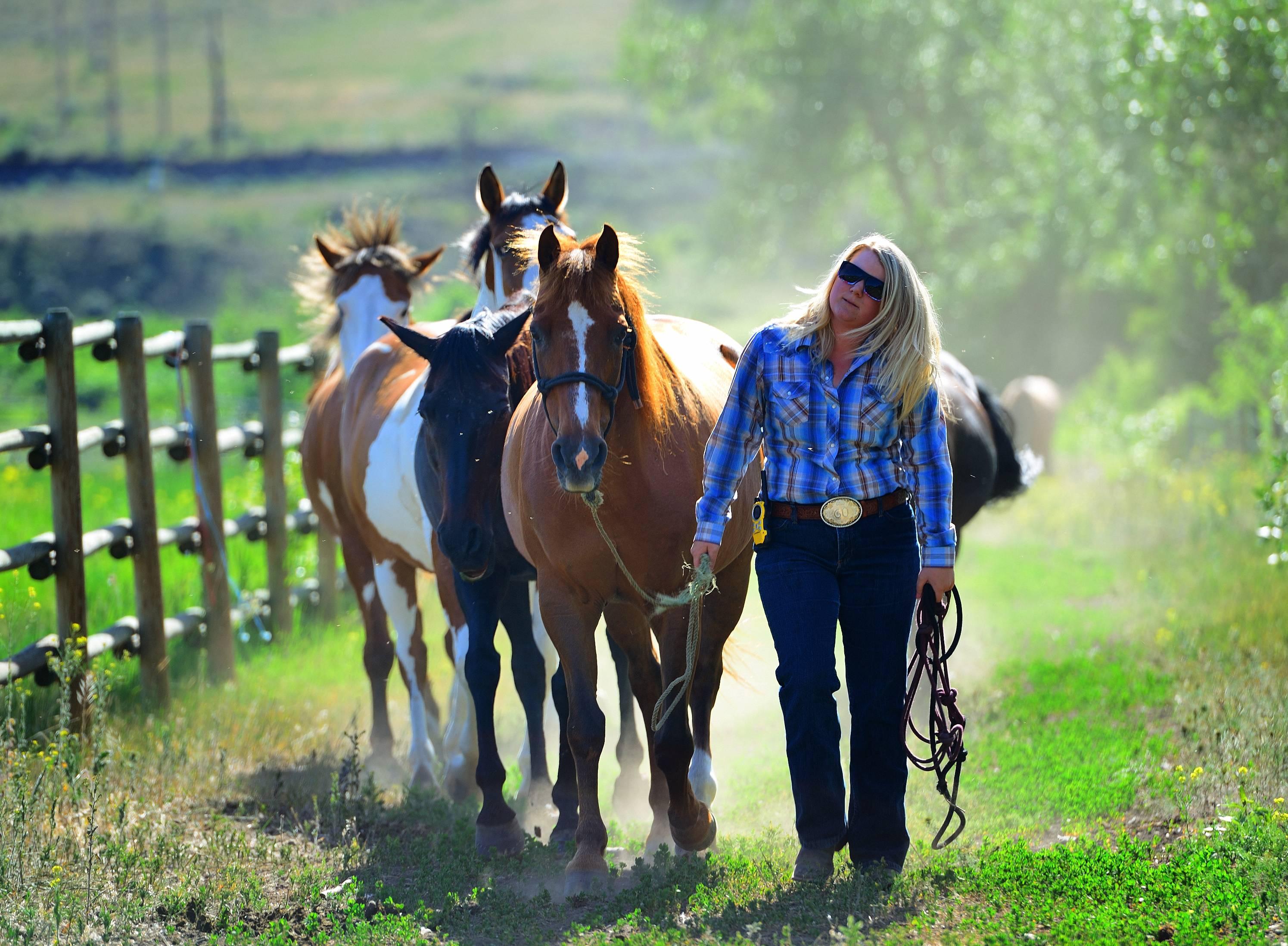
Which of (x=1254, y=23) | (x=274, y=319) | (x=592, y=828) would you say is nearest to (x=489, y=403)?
(x=592, y=828)

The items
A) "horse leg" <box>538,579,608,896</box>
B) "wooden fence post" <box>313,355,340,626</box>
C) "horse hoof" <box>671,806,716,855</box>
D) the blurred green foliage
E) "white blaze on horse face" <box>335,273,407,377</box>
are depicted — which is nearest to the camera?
"horse leg" <box>538,579,608,896</box>

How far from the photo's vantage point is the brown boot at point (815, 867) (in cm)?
408

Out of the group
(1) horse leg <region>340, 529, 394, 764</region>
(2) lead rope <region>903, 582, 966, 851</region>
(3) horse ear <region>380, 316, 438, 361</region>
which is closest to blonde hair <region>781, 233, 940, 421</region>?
(2) lead rope <region>903, 582, 966, 851</region>

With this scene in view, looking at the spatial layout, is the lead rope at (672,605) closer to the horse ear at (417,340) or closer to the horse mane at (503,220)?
the horse ear at (417,340)

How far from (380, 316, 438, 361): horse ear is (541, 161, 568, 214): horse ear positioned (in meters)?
1.39

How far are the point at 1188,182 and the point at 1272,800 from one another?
1493 cm

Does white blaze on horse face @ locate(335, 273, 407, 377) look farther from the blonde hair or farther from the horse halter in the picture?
the blonde hair

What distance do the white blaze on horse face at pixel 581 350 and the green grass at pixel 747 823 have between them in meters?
1.68

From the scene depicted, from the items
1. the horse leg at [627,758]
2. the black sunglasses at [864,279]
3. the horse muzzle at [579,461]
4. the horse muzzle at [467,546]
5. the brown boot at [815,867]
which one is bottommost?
the horse leg at [627,758]

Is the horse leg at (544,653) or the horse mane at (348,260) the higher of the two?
the horse mane at (348,260)

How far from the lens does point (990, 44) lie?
28.4 metres

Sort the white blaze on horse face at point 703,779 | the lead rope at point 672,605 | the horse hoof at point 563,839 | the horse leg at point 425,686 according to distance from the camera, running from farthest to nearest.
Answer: the horse leg at point 425,686 → the horse hoof at point 563,839 → the white blaze on horse face at point 703,779 → the lead rope at point 672,605

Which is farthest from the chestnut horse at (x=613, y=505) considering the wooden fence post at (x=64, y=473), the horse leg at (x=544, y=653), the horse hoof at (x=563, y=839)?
the wooden fence post at (x=64, y=473)

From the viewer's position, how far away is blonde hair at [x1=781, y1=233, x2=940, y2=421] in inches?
155
